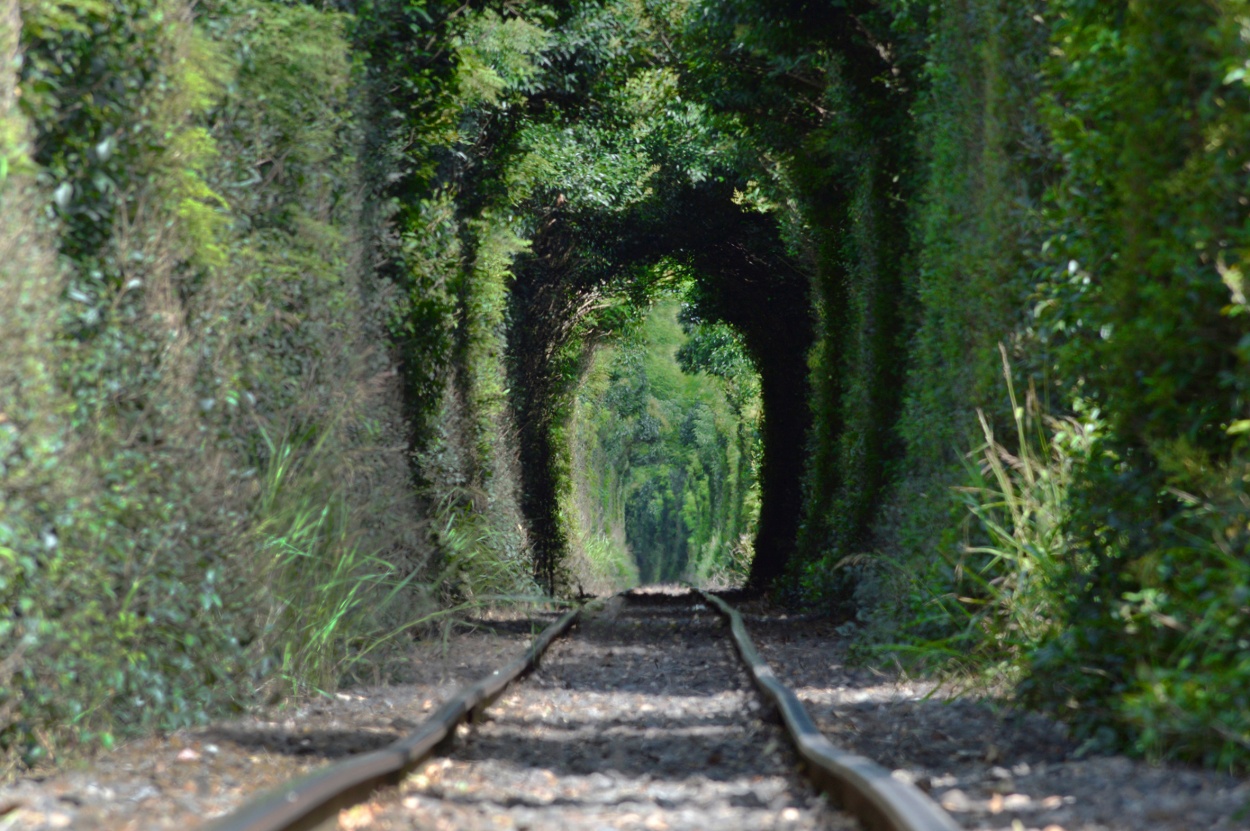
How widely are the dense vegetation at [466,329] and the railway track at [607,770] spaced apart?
1.08 metres

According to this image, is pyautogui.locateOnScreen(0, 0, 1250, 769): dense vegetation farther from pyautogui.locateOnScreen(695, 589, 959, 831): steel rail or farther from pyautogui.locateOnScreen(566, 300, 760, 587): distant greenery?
pyautogui.locateOnScreen(566, 300, 760, 587): distant greenery

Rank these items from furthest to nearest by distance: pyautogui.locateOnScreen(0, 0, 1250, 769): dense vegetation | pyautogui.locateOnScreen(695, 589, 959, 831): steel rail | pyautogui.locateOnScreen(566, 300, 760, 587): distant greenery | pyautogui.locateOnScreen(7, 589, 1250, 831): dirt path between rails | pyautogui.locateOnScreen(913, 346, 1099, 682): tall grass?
pyautogui.locateOnScreen(566, 300, 760, 587): distant greenery, pyautogui.locateOnScreen(913, 346, 1099, 682): tall grass, pyautogui.locateOnScreen(0, 0, 1250, 769): dense vegetation, pyautogui.locateOnScreen(7, 589, 1250, 831): dirt path between rails, pyautogui.locateOnScreen(695, 589, 959, 831): steel rail

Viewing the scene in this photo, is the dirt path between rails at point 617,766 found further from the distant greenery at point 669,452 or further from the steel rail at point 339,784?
the distant greenery at point 669,452

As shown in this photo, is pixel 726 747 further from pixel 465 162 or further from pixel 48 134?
pixel 465 162

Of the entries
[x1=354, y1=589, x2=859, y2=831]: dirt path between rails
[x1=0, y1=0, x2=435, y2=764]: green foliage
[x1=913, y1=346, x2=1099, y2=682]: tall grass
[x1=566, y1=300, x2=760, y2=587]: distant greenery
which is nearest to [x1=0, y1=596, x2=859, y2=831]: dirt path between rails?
[x1=354, y1=589, x2=859, y2=831]: dirt path between rails

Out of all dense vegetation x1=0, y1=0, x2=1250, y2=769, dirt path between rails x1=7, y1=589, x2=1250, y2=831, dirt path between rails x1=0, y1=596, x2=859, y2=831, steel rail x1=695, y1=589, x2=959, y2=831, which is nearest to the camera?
steel rail x1=695, y1=589, x2=959, y2=831

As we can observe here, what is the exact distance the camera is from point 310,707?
6.76m

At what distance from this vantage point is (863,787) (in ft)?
12.7

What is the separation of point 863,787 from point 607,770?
176cm

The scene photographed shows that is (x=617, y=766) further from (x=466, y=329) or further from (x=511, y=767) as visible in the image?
(x=466, y=329)

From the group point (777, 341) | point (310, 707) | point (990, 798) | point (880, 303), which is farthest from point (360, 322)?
point (777, 341)

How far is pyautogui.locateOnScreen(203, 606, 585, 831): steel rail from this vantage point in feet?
11.0

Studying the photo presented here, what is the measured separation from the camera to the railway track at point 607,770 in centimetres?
389

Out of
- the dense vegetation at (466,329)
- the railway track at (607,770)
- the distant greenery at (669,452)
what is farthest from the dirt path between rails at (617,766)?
the distant greenery at (669,452)
